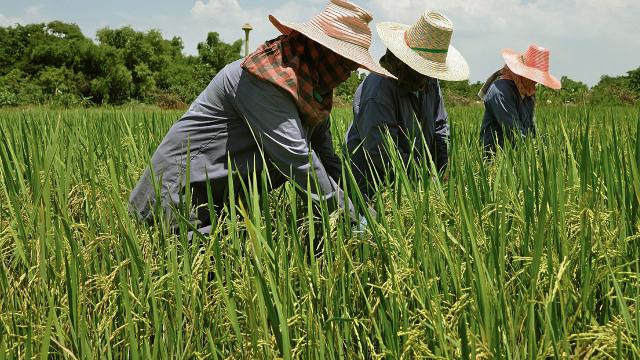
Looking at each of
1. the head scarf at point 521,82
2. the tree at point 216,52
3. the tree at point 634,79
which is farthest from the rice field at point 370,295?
the tree at point 216,52

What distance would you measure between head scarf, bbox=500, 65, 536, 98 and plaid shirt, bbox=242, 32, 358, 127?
1.80m

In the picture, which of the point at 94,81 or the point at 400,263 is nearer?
the point at 400,263

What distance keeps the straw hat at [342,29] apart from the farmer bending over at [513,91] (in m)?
1.54

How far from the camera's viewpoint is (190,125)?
1.78 metres

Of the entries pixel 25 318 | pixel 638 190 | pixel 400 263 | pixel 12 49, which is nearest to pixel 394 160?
pixel 400 263

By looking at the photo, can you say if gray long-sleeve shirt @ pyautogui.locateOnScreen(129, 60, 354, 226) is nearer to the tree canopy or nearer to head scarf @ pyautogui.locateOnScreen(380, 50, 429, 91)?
head scarf @ pyautogui.locateOnScreen(380, 50, 429, 91)

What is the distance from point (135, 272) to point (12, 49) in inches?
957

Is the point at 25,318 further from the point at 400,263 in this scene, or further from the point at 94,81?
the point at 94,81

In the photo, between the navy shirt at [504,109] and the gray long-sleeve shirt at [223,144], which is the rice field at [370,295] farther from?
the navy shirt at [504,109]

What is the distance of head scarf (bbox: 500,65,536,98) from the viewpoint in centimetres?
322

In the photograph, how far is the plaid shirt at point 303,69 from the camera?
5.11 ft

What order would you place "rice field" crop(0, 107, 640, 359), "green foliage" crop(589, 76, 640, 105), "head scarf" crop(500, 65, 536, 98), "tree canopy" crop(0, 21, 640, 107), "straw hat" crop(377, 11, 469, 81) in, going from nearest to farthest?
"rice field" crop(0, 107, 640, 359), "straw hat" crop(377, 11, 469, 81), "head scarf" crop(500, 65, 536, 98), "green foliage" crop(589, 76, 640, 105), "tree canopy" crop(0, 21, 640, 107)

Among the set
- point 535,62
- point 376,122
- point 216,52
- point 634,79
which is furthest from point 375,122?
point 216,52

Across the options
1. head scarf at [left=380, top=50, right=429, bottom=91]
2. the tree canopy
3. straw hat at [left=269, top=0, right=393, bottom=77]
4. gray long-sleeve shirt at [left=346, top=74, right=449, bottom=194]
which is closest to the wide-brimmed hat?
gray long-sleeve shirt at [left=346, top=74, right=449, bottom=194]
